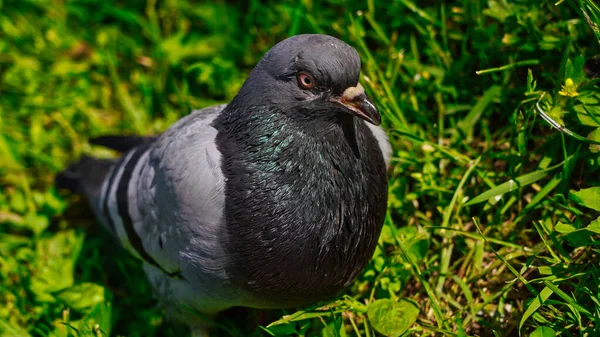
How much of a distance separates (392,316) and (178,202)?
4.01ft

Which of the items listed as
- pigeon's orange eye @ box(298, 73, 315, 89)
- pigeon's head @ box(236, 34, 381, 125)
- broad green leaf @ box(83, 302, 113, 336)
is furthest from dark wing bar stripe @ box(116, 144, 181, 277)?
pigeon's orange eye @ box(298, 73, 315, 89)

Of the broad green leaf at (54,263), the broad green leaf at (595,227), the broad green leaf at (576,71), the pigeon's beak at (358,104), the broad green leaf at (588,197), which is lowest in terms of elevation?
the broad green leaf at (54,263)

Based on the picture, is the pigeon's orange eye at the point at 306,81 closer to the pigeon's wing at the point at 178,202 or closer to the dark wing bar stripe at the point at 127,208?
the pigeon's wing at the point at 178,202

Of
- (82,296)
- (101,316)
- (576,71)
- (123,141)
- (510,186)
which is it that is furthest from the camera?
(123,141)

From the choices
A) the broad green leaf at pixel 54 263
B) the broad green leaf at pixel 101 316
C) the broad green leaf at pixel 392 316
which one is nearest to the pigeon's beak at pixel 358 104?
the broad green leaf at pixel 392 316

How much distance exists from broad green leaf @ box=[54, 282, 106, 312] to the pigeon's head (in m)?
1.86

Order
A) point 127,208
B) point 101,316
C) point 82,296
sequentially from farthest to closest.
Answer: point 82,296
point 127,208
point 101,316

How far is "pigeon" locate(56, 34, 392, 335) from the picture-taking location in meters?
2.96

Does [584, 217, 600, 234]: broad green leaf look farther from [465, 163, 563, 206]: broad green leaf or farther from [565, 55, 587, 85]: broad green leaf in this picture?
[565, 55, 587, 85]: broad green leaf

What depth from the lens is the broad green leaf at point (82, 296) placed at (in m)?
4.09

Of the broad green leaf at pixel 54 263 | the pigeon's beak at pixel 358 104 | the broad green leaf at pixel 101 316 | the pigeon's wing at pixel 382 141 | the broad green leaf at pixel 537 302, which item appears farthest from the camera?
the broad green leaf at pixel 54 263

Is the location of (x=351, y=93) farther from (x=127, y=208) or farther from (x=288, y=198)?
(x=127, y=208)

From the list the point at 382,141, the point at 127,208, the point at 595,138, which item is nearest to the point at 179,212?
the point at 127,208

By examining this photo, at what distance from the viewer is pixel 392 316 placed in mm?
3398
